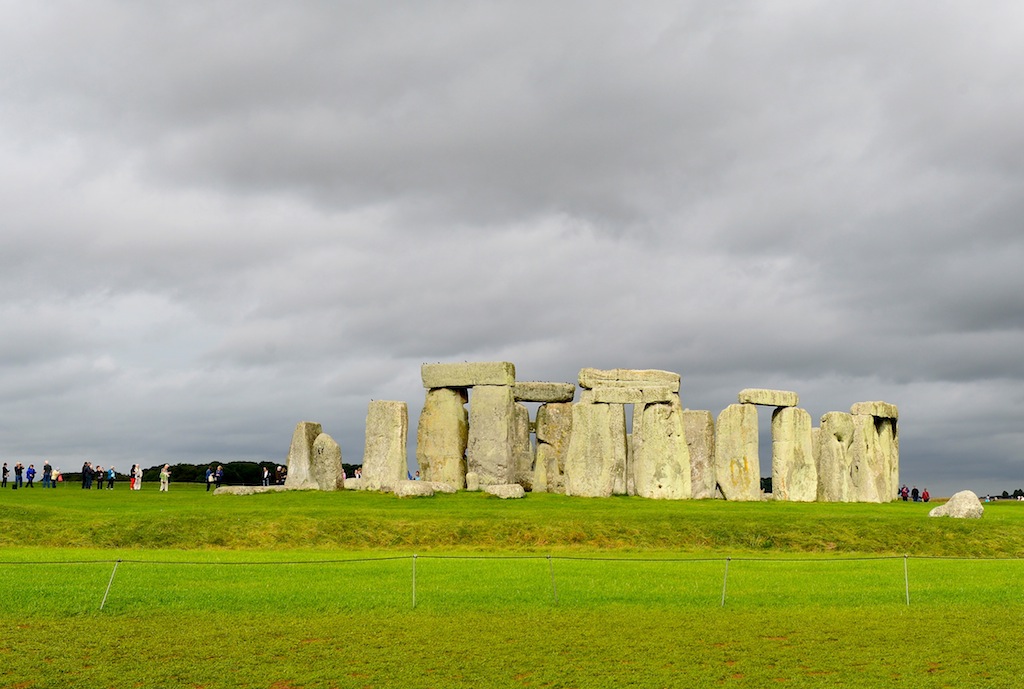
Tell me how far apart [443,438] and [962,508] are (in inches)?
709

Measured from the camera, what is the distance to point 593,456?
36656 mm

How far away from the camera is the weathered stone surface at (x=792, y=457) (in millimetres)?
40281

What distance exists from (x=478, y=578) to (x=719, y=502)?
16606 mm

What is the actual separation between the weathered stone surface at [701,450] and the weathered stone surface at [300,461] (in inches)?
555

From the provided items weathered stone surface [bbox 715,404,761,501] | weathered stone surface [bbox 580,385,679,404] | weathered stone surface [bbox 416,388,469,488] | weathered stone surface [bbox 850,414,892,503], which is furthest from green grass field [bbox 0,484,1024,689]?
weathered stone surface [bbox 850,414,892,503]

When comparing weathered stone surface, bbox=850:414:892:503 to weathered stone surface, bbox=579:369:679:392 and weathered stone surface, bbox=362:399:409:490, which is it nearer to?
weathered stone surface, bbox=579:369:679:392

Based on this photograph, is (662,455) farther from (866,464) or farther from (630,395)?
(866,464)

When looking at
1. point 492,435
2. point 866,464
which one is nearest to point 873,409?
point 866,464

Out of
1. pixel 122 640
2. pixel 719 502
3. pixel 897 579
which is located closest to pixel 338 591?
pixel 122 640

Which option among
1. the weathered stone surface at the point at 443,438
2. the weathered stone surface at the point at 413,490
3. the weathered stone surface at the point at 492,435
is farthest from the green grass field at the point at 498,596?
the weathered stone surface at the point at 443,438

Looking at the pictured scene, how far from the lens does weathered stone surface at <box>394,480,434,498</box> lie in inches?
1347

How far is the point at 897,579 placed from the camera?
2148cm

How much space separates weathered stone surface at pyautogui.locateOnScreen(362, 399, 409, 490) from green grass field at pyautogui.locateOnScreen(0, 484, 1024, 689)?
5927 millimetres

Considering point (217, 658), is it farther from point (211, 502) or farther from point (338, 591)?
point (211, 502)
